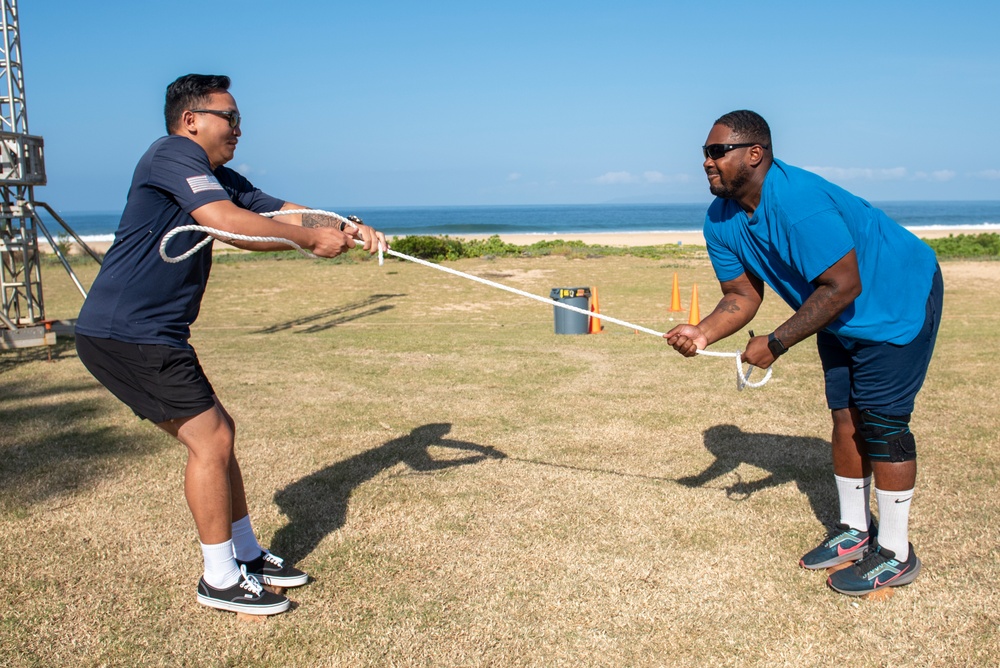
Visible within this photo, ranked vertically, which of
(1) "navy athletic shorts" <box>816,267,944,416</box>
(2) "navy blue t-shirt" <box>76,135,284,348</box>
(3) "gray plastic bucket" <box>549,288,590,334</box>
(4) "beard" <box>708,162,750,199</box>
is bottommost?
(3) "gray plastic bucket" <box>549,288,590,334</box>

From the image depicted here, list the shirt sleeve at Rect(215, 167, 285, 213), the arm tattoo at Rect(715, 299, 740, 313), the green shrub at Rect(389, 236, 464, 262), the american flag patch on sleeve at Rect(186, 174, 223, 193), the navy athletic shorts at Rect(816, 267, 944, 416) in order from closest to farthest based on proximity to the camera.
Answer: the american flag patch on sleeve at Rect(186, 174, 223, 193)
the navy athletic shorts at Rect(816, 267, 944, 416)
the shirt sleeve at Rect(215, 167, 285, 213)
the arm tattoo at Rect(715, 299, 740, 313)
the green shrub at Rect(389, 236, 464, 262)

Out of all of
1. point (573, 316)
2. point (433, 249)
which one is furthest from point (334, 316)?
point (433, 249)

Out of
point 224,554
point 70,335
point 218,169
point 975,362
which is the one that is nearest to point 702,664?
point 224,554

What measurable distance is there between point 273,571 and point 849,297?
9.21 ft

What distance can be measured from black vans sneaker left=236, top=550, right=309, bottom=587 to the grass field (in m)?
0.07

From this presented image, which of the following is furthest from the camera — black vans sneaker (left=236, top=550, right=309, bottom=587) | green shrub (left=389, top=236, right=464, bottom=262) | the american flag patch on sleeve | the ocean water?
the ocean water

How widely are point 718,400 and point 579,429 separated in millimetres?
1544

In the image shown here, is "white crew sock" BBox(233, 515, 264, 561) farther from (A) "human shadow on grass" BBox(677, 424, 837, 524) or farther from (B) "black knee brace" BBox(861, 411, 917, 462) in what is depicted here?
(B) "black knee brace" BBox(861, 411, 917, 462)

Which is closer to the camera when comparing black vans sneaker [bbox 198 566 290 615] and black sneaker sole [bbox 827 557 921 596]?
black vans sneaker [bbox 198 566 290 615]

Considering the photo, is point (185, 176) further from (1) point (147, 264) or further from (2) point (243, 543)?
(2) point (243, 543)

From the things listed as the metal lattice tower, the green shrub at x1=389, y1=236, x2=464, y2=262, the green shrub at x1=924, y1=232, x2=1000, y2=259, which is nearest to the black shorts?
the metal lattice tower

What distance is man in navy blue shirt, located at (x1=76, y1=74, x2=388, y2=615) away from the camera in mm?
3180

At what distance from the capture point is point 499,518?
4410 mm

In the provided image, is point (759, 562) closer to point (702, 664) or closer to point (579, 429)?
point (702, 664)
